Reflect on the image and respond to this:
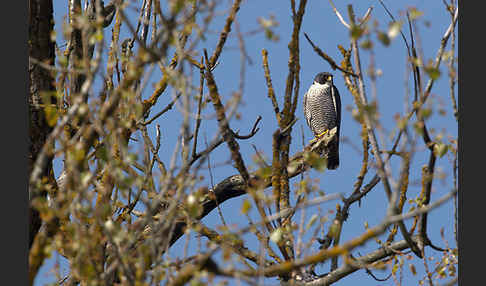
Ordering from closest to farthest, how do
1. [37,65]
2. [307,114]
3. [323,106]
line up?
[37,65], [323,106], [307,114]

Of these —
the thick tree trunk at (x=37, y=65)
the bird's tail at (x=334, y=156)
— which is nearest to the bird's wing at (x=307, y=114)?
the bird's tail at (x=334, y=156)

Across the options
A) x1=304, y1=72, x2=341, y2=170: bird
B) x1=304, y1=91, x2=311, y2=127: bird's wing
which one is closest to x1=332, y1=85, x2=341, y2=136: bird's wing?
x1=304, y1=72, x2=341, y2=170: bird

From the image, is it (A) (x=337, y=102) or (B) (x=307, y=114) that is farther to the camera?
(B) (x=307, y=114)

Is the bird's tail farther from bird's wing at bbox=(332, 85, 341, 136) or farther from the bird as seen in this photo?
bird's wing at bbox=(332, 85, 341, 136)

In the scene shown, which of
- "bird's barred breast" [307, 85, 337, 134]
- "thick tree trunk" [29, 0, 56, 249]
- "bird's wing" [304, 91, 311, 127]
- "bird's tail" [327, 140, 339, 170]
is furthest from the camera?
"bird's wing" [304, 91, 311, 127]

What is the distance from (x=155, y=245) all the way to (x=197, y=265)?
0.82 ft

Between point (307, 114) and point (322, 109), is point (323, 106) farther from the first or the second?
point (307, 114)

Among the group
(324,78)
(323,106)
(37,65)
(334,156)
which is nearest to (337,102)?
(323,106)

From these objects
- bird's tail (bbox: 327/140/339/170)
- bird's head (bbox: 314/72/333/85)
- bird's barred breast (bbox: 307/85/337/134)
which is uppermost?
bird's head (bbox: 314/72/333/85)

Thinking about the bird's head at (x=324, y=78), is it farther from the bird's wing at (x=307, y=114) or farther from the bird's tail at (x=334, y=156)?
the bird's tail at (x=334, y=156)

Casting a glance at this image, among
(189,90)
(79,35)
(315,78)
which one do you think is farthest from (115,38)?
(315,78)

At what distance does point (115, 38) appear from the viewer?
5.31 meters

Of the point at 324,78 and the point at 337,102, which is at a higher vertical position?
the point at 324,78

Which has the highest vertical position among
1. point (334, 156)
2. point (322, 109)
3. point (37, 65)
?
point (322, 109)
